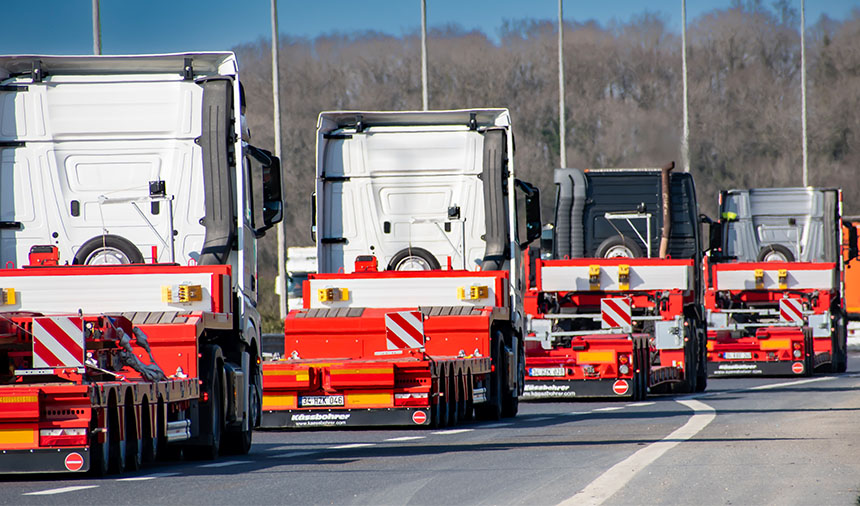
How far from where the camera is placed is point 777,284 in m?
28.6

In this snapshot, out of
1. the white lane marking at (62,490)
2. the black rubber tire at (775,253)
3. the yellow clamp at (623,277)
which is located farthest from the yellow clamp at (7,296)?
the black rubber tire at (775,253)

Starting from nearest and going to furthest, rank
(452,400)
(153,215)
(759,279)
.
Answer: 1. (153,215)
2. (452,400)
3. (759,279)

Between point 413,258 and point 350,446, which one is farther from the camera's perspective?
point 413,258

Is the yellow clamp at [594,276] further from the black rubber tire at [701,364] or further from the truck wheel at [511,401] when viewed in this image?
the truck wheel at [511,401]

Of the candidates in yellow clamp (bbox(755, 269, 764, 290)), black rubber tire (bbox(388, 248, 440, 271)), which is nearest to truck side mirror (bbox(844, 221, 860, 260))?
yellow clamp (bbox(755, 269, 764, 290))

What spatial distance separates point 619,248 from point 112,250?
459 inches

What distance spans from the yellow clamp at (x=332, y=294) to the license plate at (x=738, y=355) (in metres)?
12.7

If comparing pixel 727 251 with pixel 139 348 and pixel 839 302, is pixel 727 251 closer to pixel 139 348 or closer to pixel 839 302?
pixel 839 302

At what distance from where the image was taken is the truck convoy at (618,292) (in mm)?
21453

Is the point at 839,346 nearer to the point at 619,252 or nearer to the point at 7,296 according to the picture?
the point at 619,252

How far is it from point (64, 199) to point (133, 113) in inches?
40.1

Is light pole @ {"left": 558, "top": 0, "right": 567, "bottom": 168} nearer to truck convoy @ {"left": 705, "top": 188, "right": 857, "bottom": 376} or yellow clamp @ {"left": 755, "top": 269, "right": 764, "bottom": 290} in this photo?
truck convoy @ {"left": 705, "top": 188, "right": 857, "bottom": 376}

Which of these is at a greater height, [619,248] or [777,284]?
[619,248]

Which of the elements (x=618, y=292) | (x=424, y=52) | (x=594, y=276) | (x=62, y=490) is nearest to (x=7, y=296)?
(x=62, y=490)
